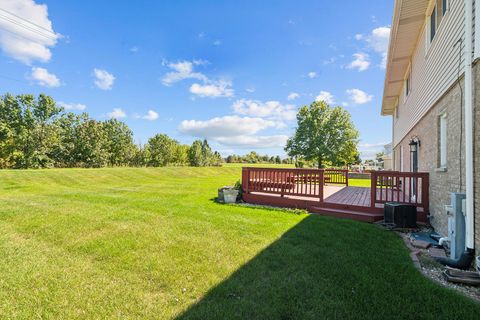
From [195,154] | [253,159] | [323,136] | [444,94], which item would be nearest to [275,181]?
[444,94]

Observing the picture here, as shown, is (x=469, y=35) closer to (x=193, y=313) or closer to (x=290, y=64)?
(x=193, y=313)

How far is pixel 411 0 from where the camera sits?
5.89 metres

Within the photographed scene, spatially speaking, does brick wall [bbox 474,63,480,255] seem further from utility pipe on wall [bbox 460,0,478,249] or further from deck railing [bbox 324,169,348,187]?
deck railing [bbox 324,169,348,187]

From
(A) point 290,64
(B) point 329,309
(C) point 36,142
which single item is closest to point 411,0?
(B) point 329,309

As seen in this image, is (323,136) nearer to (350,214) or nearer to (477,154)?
(350,214)

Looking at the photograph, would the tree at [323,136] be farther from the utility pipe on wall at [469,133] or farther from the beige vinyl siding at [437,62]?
the utility pipe on wall at [469,133]

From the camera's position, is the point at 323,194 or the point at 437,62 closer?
the point at 437,62

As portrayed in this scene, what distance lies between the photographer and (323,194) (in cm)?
Result: 819

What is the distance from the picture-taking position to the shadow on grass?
92.8 inches

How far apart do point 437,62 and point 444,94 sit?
1014mm

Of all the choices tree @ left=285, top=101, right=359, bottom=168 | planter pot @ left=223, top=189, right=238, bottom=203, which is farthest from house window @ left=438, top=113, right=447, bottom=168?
tree @ left=285, top=101, right=359, bottom=168

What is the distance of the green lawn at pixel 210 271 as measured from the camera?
2430 millimetres

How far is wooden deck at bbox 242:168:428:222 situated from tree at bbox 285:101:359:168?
64.9 ft

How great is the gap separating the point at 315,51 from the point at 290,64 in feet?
6.94
